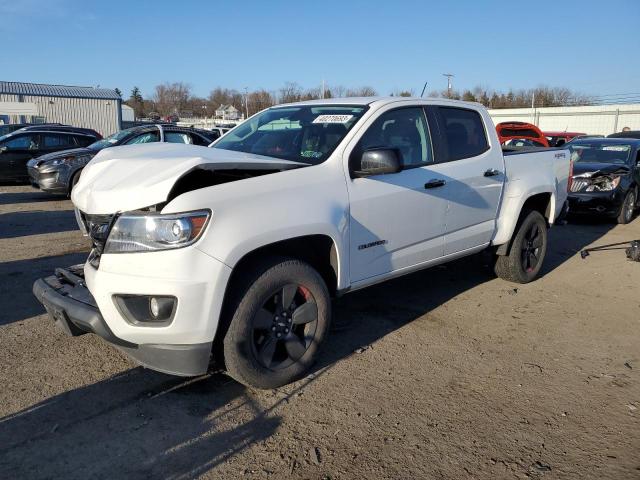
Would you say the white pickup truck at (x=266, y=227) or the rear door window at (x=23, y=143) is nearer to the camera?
the white pickup truck at (x=266, y=227)

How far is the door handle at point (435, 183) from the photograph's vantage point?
14.2ft

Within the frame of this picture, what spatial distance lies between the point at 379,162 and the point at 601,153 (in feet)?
30.4

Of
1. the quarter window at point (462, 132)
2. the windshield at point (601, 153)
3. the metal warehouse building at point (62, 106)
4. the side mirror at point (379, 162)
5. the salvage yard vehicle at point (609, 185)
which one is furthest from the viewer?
the metal warehouse building at point (62, 106)

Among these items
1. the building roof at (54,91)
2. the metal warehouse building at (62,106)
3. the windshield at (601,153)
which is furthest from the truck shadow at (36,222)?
the building roof at (54,91)

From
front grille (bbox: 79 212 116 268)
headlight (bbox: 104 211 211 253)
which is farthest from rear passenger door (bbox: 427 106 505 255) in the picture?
front grille (bbox: 79 212 116 268)

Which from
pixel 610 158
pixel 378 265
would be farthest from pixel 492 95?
pixel 378 265

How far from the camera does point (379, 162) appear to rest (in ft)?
12.1

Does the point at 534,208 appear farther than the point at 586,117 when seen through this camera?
No

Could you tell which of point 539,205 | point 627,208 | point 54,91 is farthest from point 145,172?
point 54,91

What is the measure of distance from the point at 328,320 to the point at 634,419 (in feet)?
6.58

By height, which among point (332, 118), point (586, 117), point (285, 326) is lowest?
point (285, 326)

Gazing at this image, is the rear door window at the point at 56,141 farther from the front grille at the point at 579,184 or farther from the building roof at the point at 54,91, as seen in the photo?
the building roof at the point at 54,91

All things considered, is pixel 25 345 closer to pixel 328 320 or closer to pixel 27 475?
pixel 27 475

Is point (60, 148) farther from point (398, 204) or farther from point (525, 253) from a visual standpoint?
point (398, 204)
